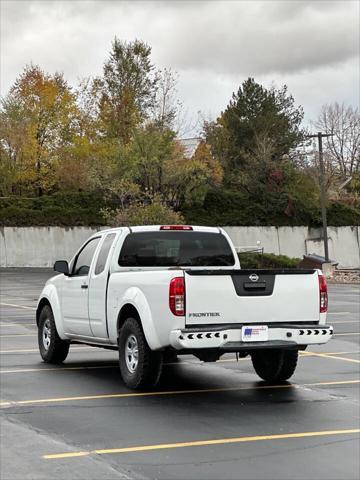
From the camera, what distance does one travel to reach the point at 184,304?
8773 millimetres

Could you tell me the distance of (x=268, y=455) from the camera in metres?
6.78

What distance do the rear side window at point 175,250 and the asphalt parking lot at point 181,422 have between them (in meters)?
1.58

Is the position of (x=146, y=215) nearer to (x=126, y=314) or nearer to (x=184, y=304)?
(x=126, y=314)

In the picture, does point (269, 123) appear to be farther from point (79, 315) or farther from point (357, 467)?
point (357, 467)

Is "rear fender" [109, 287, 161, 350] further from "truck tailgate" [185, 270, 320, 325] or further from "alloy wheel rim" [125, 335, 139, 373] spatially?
"truck tailgate" [185, 270, 320, 325]

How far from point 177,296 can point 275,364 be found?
2444mm

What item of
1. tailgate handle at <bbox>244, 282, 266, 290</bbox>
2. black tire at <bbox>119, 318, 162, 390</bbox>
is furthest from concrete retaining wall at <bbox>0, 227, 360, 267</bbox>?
tailgate handle at <bbox>244, 282, 266, 290</bbox>

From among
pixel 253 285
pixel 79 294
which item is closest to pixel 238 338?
pixel 253 285

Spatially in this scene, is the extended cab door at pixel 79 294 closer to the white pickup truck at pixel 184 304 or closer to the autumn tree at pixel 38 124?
the white pickup truck at pixel 184 304

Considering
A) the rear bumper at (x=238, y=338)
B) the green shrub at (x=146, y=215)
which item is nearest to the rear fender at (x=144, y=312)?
the rear bumper at (x=238, y=338)

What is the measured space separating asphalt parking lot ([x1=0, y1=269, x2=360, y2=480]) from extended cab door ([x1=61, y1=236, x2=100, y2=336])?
2.26 feet

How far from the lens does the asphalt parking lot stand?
6.41m

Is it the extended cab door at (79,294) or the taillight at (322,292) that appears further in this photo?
the extended cab door at (79,294)

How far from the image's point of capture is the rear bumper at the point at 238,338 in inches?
342
